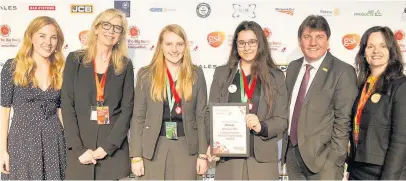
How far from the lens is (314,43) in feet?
10.6

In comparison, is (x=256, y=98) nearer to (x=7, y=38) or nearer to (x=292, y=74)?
(x=292, y=74)

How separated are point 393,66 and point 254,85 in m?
1.07

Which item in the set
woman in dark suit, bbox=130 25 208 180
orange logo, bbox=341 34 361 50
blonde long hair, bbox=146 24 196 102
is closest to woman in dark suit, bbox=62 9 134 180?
woman in dark suit, bbox=130 25 208 180

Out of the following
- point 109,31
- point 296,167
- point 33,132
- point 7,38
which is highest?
point 7,38

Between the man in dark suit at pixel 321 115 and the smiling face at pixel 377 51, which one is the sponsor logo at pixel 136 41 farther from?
the smiling face at pixel 377 51

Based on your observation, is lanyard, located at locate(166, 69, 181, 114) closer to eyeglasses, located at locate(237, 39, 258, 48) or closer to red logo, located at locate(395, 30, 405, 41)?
eyeglasses, located at locate(237, 39, 258, 48)

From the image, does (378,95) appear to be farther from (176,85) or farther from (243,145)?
(176,85)

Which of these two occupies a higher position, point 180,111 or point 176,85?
point 176,85

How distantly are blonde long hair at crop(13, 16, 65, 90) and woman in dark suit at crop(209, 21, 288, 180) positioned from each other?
4.53 ft

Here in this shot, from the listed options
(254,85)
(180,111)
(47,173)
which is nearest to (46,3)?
(47,173)

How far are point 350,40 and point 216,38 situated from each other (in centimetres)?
162

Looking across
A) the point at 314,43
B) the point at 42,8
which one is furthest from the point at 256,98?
the point at 42,8

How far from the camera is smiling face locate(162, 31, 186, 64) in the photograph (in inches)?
129

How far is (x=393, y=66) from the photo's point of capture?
3.02 meters
